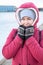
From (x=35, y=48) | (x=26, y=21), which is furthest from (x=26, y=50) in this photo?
(x=26, y=21)

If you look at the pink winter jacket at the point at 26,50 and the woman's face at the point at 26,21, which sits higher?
the woman's face at the point at 26,21

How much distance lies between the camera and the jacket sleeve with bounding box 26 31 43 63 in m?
1.31

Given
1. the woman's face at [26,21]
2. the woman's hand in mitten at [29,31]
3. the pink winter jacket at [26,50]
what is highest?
the woman's face at [26,21]

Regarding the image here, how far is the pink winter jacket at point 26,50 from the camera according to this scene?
1.32 meters

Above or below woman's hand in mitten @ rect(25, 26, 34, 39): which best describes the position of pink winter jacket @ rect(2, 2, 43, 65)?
below

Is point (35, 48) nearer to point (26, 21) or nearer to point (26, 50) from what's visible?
point (26, 50)

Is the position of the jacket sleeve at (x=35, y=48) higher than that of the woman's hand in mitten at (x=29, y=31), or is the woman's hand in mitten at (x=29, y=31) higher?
the woman's hand in mitten at (x=29, y=31)

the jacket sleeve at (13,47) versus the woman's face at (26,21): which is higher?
the woman's face at (26,21)

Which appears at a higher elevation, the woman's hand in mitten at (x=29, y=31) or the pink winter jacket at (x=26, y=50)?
the woman's hand in mitten at (x=29, y=31)

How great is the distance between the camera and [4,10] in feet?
23.3

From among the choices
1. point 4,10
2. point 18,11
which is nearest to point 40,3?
point 4,10

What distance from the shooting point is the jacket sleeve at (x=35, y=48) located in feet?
4.30

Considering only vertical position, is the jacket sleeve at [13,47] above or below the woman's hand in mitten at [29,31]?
below

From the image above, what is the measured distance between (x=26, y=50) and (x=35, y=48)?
69mm
